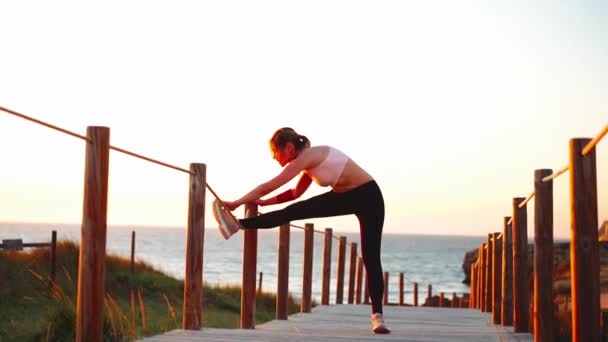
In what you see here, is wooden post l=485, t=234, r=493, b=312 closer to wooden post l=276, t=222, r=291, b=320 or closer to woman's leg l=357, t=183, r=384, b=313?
wooden post l=276, t=222, r=291, b=320

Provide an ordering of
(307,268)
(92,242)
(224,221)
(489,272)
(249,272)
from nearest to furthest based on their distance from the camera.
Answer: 1. (92,242)
2. (224,221)
3. (249,272)
4. (307,268)
5. (489,272)

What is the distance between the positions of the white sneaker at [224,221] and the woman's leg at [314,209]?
0.18 m

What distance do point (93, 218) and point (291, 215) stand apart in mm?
1618

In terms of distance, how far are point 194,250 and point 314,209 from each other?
0.79 metres

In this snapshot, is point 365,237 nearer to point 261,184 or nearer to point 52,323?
point 261,184

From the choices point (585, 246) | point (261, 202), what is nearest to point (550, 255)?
point (585, 246)

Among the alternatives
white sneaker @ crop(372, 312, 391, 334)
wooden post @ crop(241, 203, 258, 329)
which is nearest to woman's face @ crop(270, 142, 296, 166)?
wooden post @ crop(241, 203, 258, 329)

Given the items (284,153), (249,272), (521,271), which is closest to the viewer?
(284,153)

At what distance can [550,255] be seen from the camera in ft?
16.6

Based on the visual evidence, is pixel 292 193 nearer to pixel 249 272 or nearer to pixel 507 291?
pixel 249 272

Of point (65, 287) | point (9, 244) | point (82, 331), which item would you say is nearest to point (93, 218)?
point (82, 331)

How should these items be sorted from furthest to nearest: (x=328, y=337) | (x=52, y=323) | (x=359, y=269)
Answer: (x=359, y=269)
(x=52, y=323)
(x=328, y=337)

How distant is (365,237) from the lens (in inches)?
222

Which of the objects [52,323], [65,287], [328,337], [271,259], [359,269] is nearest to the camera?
[328,337]
